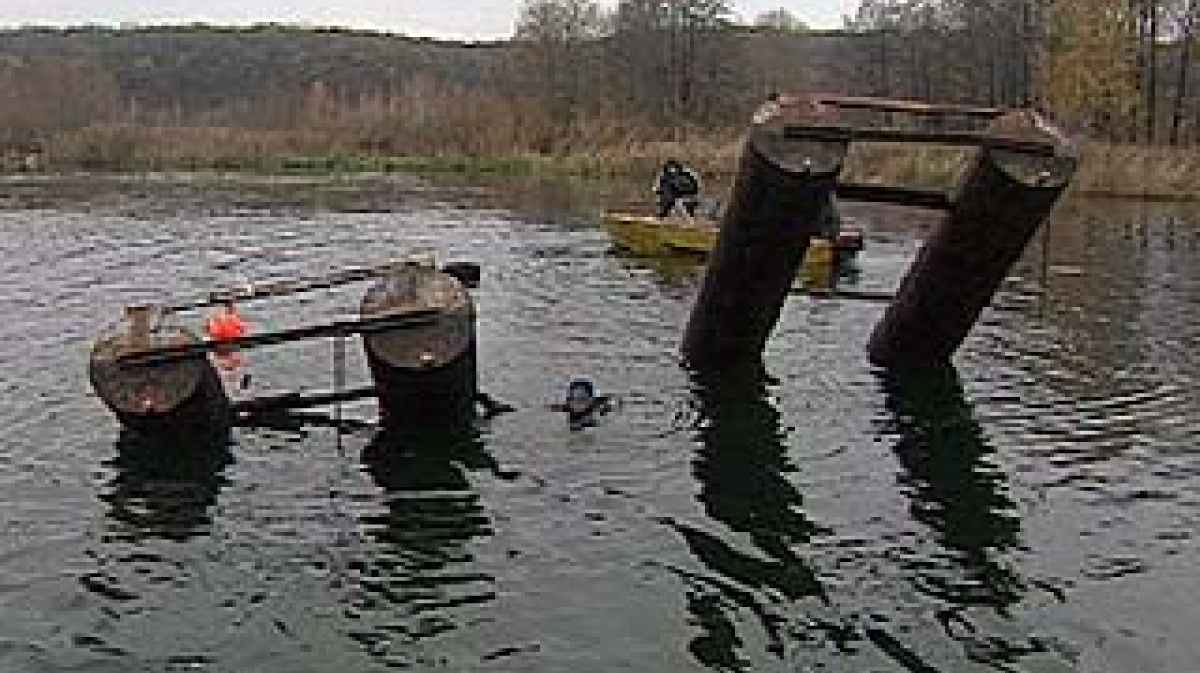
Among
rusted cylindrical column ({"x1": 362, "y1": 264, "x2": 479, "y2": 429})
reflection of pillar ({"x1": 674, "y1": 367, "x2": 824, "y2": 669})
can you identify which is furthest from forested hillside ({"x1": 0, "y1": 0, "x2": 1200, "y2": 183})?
rusted cylindrical column ({"x1": 362, "y1": 264, "x2": 479, "y2": 429})

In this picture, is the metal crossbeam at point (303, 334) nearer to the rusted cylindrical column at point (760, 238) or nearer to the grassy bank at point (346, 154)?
the rusted cylindrical column at point (760, 238)

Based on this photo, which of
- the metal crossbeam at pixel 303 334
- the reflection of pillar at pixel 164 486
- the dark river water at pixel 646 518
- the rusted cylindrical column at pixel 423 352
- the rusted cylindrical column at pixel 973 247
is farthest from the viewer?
the rusted cylindrical column at pixel 973 247

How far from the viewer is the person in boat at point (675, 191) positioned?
37.0 metres

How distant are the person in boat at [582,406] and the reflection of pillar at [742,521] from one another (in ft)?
3.61

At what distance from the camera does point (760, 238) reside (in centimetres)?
→ 1730

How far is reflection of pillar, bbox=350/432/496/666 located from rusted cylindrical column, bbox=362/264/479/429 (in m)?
0.28

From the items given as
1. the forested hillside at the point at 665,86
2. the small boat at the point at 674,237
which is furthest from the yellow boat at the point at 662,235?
the forested hillside at the point at 665,86

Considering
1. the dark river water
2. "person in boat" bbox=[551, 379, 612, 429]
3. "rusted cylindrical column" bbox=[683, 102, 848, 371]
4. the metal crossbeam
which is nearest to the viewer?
the dark river water

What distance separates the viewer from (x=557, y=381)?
20.5 metres

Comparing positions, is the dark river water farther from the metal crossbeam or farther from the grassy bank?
the grassy bank

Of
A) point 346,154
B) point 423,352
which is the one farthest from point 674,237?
point 346,154

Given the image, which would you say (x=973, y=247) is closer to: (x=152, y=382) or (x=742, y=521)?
(x=742, y=521)

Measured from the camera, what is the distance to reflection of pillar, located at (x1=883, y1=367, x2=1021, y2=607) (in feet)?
41.4

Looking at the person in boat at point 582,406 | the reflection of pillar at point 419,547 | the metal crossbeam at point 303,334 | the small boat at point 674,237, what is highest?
the metal crossbeam at point 303,334
